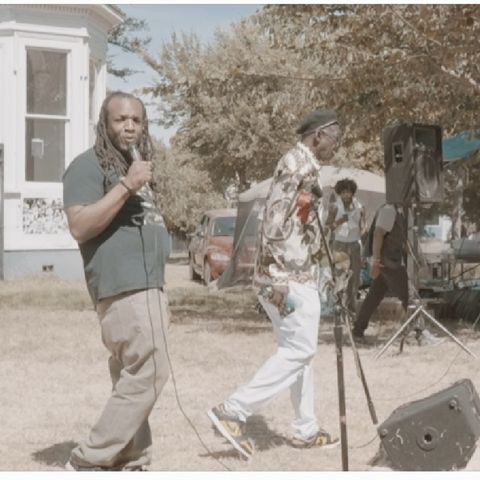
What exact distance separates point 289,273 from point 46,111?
48.5 feet

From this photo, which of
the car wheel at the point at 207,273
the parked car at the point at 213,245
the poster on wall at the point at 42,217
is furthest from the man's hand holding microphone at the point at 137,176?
the car wheel at the point at 207,273

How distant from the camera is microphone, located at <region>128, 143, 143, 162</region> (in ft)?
15.5

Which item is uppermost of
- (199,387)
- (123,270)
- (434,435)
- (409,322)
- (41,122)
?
(41,122)

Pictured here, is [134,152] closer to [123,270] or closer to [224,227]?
[123,270]

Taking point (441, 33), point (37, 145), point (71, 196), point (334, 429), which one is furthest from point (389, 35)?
point (37, 145)

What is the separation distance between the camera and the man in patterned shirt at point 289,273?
5.70 m

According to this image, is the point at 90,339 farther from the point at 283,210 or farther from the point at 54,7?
the point at 54,7

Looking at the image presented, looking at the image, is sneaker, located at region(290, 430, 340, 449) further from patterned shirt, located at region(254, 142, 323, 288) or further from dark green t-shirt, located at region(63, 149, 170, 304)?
dark green t-shirt, located at region(63, 149, 170, 304)

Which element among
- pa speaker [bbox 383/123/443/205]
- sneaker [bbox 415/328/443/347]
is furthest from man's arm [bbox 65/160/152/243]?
sneaker [bbox 415/328/443/347]

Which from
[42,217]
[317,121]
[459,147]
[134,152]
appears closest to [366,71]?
[459,147]

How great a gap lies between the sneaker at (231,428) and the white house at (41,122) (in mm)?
13813

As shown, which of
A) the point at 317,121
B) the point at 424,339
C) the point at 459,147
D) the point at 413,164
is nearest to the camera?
the point at 317,121

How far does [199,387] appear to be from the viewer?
852 centimetres

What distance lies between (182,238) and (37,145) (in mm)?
29414
